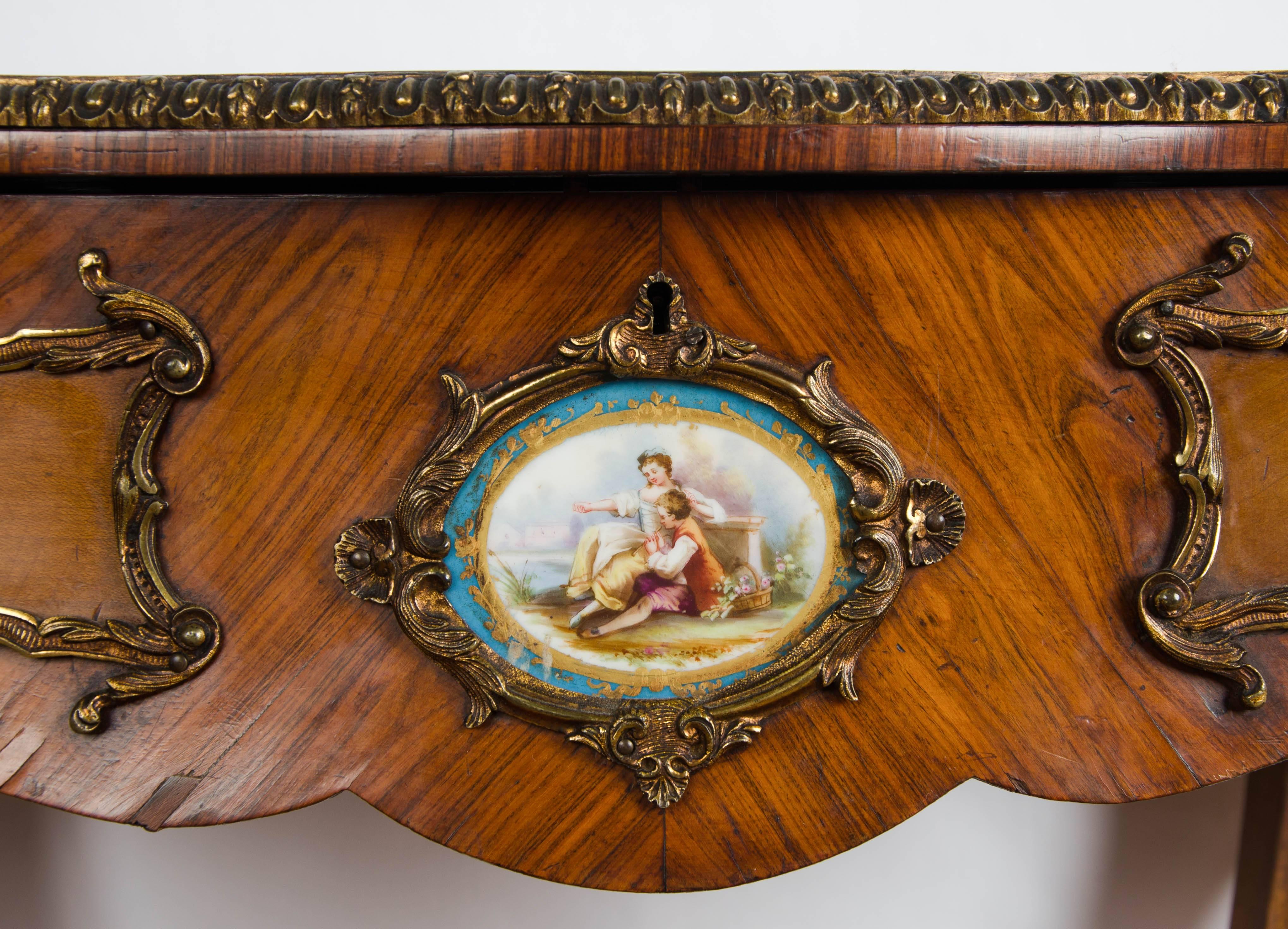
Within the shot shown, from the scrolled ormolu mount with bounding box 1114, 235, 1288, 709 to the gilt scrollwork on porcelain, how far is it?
0.43ft

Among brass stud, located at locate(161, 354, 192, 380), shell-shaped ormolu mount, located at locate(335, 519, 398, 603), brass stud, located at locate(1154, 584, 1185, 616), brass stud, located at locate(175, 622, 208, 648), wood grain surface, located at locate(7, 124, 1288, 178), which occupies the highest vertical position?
wood grain surface, located at locate(7, 124, 1288, 178)

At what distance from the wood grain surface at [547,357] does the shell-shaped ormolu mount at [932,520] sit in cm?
1

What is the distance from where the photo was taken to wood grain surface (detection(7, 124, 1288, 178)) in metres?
0.45

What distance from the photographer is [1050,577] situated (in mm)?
516

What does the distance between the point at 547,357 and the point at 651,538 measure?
0.37 feet

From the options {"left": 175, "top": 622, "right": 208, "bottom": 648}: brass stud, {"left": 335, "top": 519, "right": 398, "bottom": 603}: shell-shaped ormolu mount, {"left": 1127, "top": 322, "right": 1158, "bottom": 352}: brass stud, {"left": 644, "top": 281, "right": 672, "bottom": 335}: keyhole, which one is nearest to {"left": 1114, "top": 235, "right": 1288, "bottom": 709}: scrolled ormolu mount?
{"left": 1127, "top": 322, "right": 1158, "bottom": 352}: brass stud

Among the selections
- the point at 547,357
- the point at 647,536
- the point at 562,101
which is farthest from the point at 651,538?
the point at 562,101

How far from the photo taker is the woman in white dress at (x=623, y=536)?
19.5 inches

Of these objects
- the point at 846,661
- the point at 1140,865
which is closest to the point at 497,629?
the point at 846,661

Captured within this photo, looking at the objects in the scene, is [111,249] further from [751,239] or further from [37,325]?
[751,239]

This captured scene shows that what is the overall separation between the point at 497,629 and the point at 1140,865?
2.53 ft

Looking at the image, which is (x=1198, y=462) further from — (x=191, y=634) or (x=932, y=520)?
(x=191, y=634)

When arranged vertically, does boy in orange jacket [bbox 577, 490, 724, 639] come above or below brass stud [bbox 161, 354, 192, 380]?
below

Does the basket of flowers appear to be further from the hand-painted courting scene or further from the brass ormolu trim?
the brass ormolu trim
